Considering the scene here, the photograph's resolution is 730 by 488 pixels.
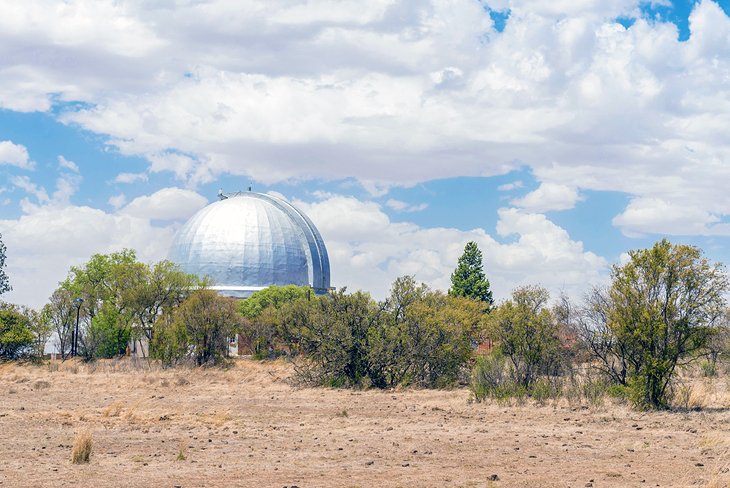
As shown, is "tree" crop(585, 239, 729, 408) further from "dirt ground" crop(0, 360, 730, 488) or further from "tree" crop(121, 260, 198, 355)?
"tree" crop(121, 260, 198, 355)

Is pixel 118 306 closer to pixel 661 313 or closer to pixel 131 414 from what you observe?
pixel 131 414

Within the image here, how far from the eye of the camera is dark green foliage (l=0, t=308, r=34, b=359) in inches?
1950

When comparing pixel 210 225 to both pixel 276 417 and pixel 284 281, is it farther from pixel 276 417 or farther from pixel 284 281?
pixel 276 417

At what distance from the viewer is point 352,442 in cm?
1852

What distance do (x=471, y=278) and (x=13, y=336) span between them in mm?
34710

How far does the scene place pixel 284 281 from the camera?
84.8 m

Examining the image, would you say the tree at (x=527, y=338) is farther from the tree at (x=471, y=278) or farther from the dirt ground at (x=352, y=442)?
the tree at (x=471, y=278)

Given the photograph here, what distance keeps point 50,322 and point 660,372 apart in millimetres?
44947

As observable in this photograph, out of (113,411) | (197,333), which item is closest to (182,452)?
(113,411)

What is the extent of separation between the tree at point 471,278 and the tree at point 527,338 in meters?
39.2

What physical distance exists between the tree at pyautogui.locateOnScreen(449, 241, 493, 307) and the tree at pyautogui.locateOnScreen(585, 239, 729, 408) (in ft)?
143

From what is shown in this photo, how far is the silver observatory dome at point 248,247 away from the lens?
3273 inches

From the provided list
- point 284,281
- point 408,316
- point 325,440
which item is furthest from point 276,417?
point 284,281

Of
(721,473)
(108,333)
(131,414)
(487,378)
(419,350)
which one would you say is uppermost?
(108,333)
